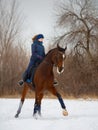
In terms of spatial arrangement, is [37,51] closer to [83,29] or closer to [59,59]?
[59,59]

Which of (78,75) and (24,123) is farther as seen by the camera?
(78,75)

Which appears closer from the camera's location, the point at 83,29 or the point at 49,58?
the point at 49,58

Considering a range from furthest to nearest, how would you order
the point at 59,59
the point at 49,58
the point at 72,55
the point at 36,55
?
the point at 72,55 → the point at 36,55 → the point at 49,58 → the point at 59,59

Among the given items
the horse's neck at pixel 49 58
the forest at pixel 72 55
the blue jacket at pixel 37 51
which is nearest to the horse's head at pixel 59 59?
the horse's neck at pixel 49 58

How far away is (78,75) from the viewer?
88.2ft

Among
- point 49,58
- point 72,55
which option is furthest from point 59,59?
point 72,55

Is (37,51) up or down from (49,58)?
A: up

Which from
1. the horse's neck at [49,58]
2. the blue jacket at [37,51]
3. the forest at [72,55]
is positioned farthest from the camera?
the forest at [72,55]

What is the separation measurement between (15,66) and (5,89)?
5.89 ft

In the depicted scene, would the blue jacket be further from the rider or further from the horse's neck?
the horse's neck

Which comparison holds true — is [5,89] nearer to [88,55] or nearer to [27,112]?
[88,55]

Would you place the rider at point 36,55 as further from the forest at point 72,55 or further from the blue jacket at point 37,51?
the forest at point 72,55

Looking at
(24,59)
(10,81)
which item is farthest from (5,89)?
(24,59)

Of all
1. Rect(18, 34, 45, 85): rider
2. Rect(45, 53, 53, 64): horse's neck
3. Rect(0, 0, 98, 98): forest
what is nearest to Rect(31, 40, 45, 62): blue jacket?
Result: Rect(18, 34, 45, 85): rider
